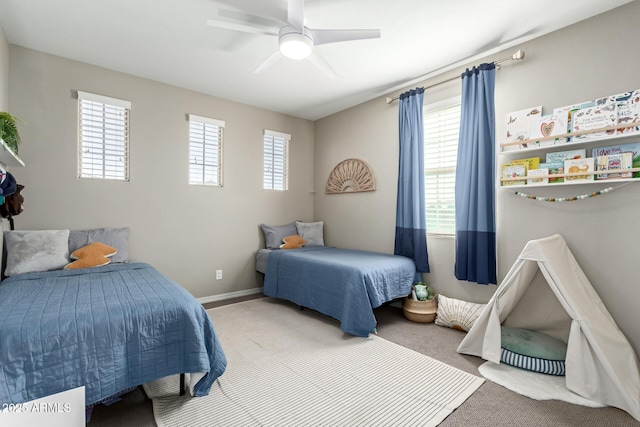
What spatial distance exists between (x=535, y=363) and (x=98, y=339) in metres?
2.70

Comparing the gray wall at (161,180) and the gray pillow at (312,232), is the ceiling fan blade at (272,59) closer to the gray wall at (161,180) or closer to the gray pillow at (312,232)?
the gray wall at (161,180)

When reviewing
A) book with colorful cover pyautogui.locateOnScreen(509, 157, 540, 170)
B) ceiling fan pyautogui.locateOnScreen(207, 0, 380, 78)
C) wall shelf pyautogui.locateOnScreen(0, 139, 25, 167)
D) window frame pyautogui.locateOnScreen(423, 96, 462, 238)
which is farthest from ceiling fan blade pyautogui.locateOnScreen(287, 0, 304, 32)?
book with colorful cover pyautogui.locateOnScreen(509, 157, 540, 170)

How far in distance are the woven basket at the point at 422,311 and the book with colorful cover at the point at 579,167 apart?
63.9 inches

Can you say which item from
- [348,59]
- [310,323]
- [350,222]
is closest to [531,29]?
[348,59]

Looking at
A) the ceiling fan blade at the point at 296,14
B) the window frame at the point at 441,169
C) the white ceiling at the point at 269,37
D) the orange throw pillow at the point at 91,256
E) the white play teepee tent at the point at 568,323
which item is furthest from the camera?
the window frame at the point at 441,169

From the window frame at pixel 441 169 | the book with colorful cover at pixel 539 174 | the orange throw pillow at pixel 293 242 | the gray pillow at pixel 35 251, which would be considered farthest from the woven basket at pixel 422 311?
the gray pillow at pixel 35 251

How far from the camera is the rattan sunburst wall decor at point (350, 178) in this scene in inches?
159

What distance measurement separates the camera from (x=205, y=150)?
3824 millimetres

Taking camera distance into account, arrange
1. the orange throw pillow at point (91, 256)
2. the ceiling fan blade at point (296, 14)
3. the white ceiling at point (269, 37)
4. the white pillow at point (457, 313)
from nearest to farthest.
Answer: the ceiling fan blade at point (296, 14) → the white ceiling at point (269, 37) → the orange throw pillow at point (91, 256) → the white pillow at point (457, 313)

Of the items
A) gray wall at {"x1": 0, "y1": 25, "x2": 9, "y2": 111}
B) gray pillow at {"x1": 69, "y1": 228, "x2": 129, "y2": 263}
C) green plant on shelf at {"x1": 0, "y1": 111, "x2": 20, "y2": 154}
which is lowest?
gray pillow at {"x1": 69, "y1": 228, "x2": 129, "y2": 263}

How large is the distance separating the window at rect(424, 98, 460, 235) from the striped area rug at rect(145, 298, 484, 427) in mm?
1438

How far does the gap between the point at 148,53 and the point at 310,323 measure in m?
3.01

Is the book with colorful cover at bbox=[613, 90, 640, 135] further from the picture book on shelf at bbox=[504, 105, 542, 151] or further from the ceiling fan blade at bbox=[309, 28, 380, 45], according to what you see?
the ceiling fan blade at bbox=[309, 28, 380, 45]

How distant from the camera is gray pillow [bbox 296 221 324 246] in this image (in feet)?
14.5
